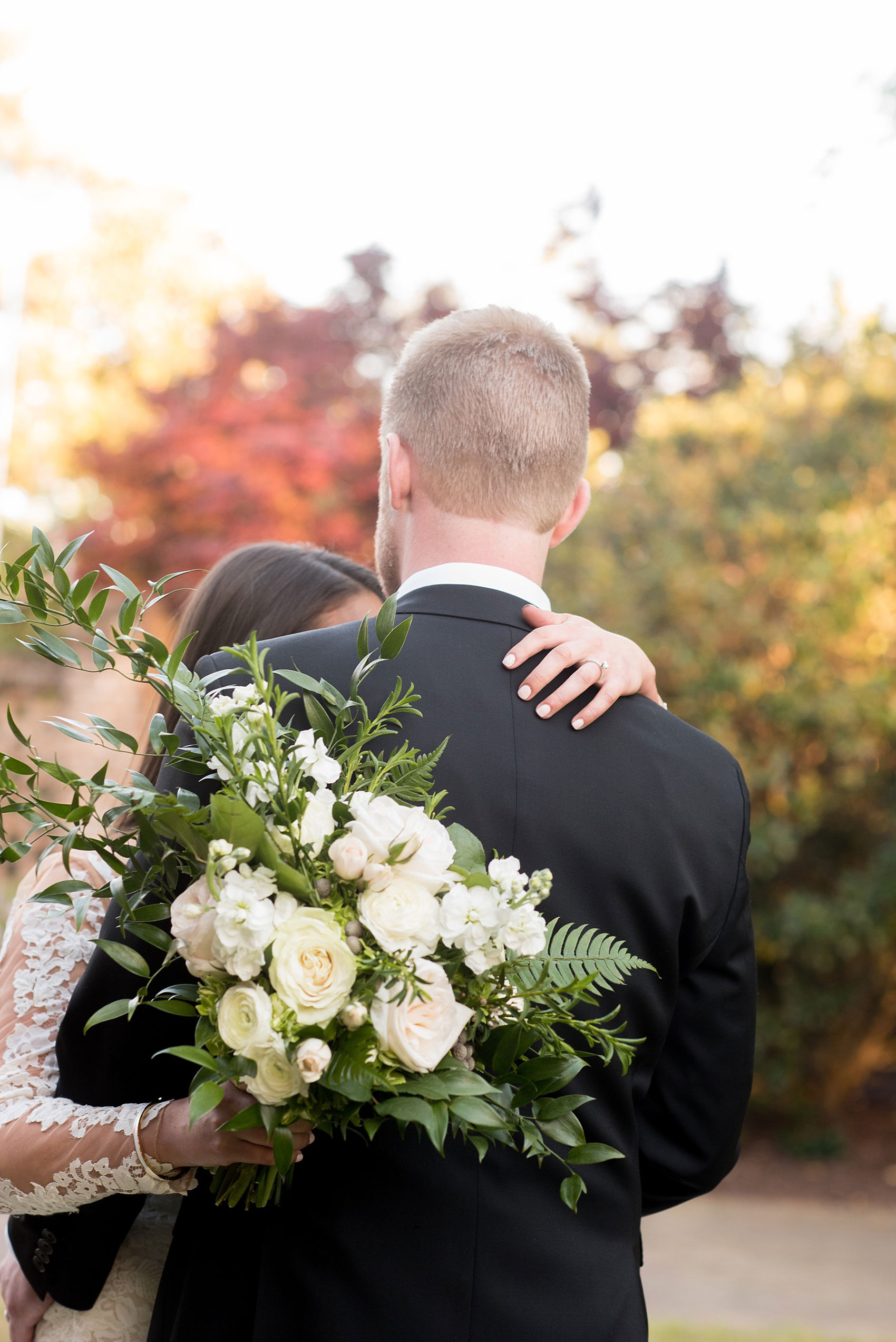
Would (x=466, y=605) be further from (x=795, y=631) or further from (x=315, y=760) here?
(x=795, y=631)

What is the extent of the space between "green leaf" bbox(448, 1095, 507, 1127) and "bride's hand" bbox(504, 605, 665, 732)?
0.58 m

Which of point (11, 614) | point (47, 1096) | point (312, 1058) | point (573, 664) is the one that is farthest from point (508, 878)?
point (47, 1096)

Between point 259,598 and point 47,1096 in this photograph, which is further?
point 259,598

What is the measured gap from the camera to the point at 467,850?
4.44 feet

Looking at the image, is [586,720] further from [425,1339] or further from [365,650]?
[425,1339]

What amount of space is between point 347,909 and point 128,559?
10715mm

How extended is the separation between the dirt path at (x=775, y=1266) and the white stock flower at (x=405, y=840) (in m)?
4.66

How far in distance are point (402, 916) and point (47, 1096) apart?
Result: 838 mm

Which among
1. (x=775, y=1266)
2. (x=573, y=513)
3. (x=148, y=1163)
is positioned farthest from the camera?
(x=775, y=1266)

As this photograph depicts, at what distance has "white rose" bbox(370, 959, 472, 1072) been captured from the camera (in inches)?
46.4

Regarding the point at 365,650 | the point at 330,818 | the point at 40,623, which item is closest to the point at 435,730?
the point at 365,650

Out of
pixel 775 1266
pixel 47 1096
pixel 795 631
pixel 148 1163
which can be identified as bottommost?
pixel 775 1266

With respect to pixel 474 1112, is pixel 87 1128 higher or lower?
lower

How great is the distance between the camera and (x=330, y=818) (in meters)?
1.26
